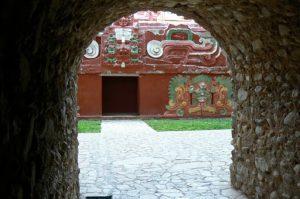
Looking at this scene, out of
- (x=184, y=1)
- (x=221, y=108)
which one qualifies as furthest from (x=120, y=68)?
(x=184, y=1)

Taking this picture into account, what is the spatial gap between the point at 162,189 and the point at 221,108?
1222cm

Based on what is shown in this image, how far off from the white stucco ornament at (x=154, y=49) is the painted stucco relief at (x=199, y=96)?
126 cm

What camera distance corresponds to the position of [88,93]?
15648mm

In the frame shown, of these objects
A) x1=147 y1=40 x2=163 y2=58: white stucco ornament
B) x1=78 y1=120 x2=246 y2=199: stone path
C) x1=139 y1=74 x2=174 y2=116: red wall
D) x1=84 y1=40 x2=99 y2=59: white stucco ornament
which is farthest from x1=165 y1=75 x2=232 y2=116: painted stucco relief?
x1=78 y1=120 x2=246 y2=199: stone path

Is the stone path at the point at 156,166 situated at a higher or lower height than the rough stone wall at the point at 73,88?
lower

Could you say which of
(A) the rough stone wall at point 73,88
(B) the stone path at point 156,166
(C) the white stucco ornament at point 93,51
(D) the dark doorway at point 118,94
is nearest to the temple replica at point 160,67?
(C) the white stucco ornament at point 93,51

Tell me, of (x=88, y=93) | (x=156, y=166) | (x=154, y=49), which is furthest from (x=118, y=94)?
(x=156, y=166)

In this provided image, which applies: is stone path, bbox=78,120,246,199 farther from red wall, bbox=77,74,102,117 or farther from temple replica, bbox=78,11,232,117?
temple replica, bbox=78,11,232,117

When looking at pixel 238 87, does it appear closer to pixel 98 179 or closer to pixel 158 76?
pixel 98 179

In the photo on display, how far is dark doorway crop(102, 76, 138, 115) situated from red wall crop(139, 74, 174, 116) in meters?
1.30

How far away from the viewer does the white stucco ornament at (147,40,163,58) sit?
52.3ft

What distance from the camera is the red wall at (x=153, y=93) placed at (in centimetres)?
1595

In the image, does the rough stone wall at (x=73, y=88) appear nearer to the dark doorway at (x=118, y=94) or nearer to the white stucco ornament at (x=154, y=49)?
the white stucco ornament at (x=154, y=49)

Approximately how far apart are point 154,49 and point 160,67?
827 mm
